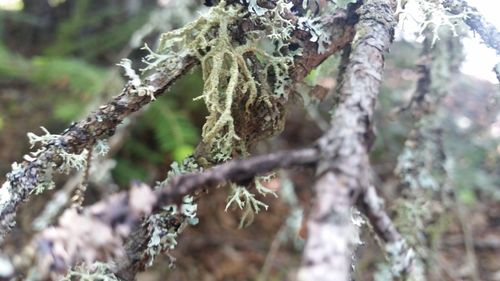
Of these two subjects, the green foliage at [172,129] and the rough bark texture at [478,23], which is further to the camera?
the green foliage at [172,129]

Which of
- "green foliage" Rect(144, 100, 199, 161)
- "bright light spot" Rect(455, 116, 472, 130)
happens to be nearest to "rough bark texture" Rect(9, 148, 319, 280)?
"green foliage" Rect(144, 100, 199, 161)

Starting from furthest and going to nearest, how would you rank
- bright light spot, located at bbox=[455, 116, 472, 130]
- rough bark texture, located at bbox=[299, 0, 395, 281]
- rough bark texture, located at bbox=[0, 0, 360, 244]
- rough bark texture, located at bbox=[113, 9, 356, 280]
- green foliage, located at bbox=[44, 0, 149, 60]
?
green foliage, located at bbox=[44, 0, 149, 60], bright light spot, located at bbox=[455, 116, 472, 130], rough bark texture, located at bbox=[113, 9, 356, 280], rough bark texture, located at bbox=[0, 0, 360, 244], rough bark texture, located at bbox=[299, 0, 395, 281]

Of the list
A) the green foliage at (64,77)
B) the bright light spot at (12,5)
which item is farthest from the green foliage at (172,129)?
the bright light spot at (12,5)

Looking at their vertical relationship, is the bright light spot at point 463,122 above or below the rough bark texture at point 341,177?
below

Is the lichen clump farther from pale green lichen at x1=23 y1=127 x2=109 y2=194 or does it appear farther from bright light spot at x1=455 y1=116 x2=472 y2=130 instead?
bright light spot at x1=455 y1=116 x2=472 y2=130

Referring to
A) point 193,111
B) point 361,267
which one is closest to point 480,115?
point 361,267

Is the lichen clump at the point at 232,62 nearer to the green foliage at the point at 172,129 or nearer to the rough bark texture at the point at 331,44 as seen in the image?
the rough bark texture at the point at 331,44
